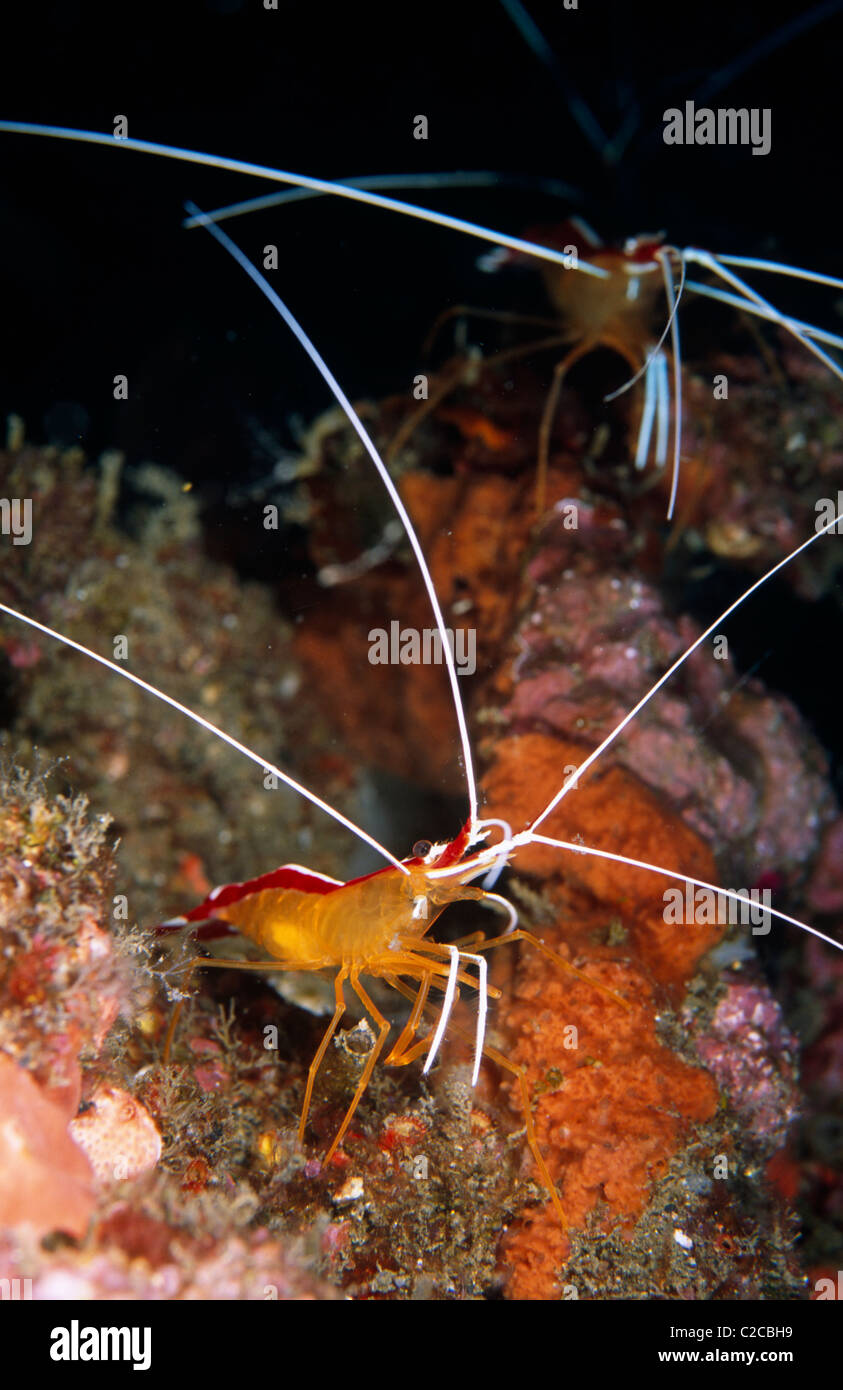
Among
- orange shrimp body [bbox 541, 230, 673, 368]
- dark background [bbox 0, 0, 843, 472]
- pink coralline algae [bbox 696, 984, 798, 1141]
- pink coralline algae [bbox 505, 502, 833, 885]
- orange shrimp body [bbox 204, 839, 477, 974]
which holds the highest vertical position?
dark background [bbox 0, 0, 843, 472]

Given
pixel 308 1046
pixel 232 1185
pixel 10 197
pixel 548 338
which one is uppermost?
pixel 10 197

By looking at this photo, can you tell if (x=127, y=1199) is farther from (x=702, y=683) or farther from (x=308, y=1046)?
(x=702, y=683)

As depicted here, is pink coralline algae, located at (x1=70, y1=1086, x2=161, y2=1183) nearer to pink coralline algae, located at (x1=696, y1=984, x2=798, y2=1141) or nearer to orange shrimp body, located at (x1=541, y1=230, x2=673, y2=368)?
pink coralline algae, located at (x1=696, y1=984, x2=798, y2=1141)

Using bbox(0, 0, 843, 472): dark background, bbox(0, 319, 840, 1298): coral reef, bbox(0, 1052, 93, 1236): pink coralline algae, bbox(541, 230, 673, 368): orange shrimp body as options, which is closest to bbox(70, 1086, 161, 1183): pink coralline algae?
bbox(0, 319, 840, 1298): coral reef

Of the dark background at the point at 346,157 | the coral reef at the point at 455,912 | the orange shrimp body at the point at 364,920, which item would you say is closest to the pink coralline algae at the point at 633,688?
the coral reef at the point at 455,912
